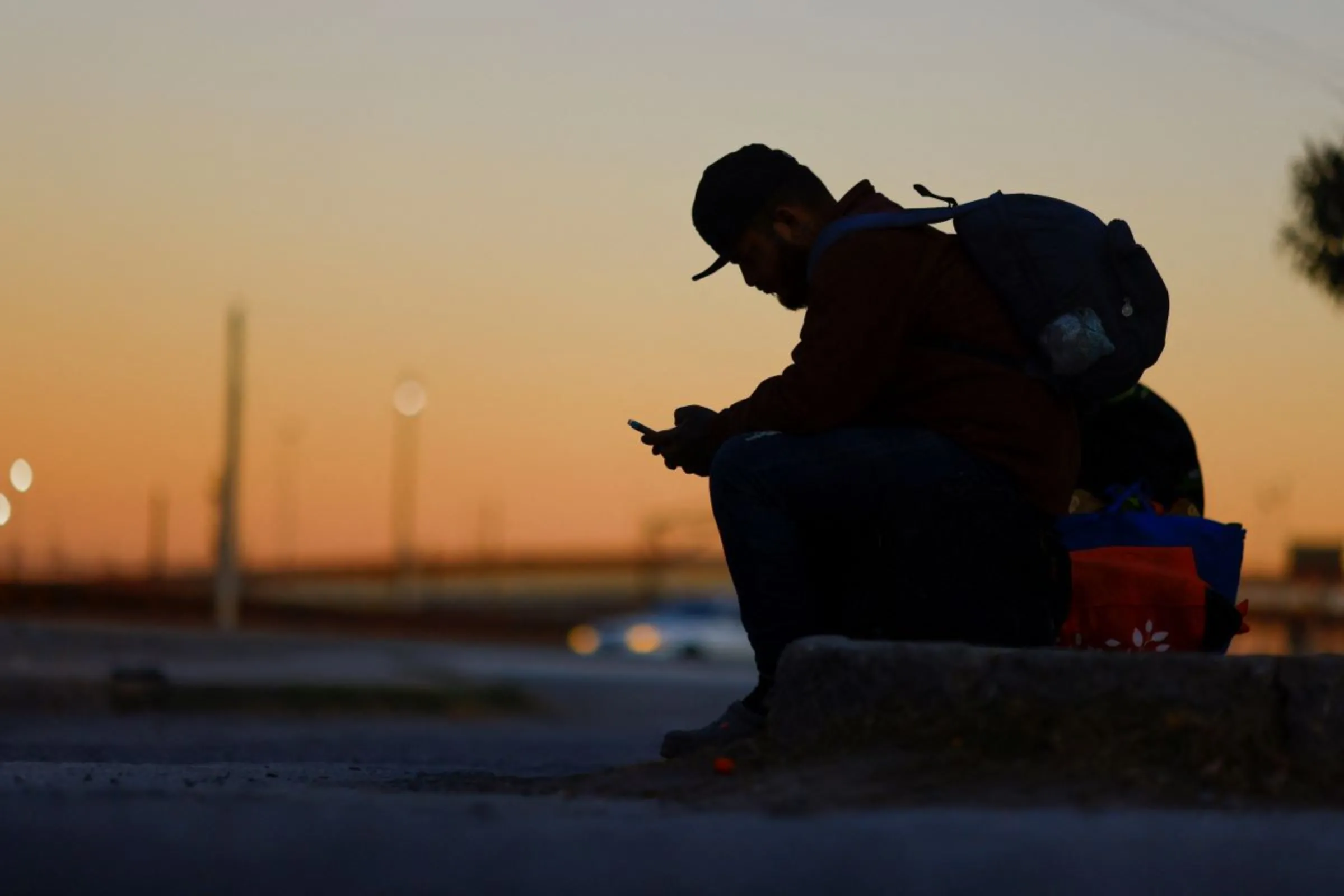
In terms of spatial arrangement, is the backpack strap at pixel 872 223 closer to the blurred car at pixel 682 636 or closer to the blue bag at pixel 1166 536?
the blue bag at pixel 1166 536

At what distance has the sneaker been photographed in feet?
15.0

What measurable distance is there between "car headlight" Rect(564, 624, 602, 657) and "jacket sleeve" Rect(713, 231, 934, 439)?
120ft

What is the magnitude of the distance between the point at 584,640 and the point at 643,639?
41.8 ft

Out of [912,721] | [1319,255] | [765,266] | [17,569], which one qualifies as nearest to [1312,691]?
[912,721]

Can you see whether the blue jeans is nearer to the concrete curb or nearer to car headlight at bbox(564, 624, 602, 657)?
the concrete curb

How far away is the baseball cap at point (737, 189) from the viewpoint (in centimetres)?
475

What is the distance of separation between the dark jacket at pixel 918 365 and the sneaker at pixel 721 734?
2.07ft

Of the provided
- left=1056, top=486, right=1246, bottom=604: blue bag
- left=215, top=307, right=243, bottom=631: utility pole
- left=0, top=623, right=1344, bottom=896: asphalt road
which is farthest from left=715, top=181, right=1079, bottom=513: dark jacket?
left=215, top=307, right=243, bottom=631: utility pole

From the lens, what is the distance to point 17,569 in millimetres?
55156

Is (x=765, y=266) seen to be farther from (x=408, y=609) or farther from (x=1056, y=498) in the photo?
(x=408, y=609)

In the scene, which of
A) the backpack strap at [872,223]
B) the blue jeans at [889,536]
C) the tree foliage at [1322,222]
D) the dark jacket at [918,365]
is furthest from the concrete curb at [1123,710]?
the tree foliage at [1322,222]

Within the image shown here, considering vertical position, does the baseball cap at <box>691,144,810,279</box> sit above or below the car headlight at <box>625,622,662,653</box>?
above

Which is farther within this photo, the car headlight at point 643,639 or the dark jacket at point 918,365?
the car headlight at point 643,639

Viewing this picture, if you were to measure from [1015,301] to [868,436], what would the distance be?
0.42 meters
